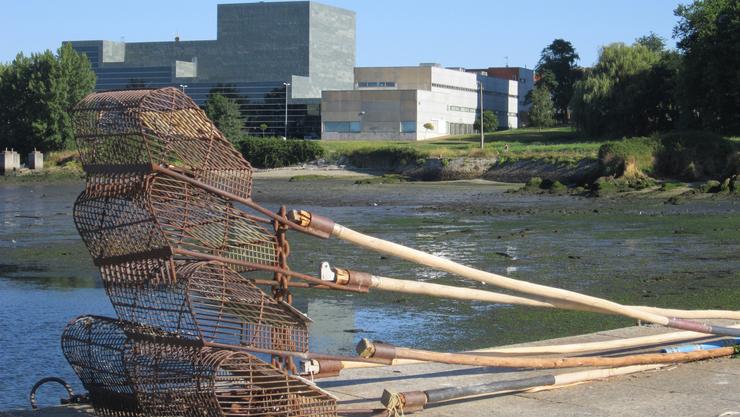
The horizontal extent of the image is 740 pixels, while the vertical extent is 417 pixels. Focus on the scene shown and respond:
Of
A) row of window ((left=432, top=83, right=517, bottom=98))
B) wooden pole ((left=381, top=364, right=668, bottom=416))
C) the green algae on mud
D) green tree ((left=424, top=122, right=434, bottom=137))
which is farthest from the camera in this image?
row of window ((left=432, top=83, right=517, bottom=98))

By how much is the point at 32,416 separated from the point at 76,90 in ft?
281

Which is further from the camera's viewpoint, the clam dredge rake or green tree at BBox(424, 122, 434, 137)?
green tree at BBox(424, 122, 434, 137)

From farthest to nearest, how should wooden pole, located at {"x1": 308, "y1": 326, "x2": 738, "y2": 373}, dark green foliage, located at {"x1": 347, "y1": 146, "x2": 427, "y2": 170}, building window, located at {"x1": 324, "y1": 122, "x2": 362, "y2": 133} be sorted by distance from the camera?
building window, located at {"x1": 324, "y1": 122, "x2": 362, "y2": 133} < dark green foliage, located at {"x1": 347, "y1": 146, "x2": 427, "y2": 170} < wooden pole, located at {"x1": 308, "y1": 326, "x2": 738, "y2": 373}

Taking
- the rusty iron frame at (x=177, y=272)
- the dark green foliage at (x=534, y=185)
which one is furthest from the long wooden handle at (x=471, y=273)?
the dark green foliage at (x=534, y=185)

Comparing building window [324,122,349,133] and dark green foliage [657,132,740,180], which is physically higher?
building window [324,122,349,133]

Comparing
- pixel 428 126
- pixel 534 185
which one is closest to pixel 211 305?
pixel 534 185

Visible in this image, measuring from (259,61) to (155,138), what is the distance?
337ft

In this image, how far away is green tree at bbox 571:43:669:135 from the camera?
7469 cm

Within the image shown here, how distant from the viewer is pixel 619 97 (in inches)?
2938

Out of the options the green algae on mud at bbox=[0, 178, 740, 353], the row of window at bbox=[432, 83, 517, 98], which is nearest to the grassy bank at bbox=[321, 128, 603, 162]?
the row of window at bbox=[432, 83, 517, 98]

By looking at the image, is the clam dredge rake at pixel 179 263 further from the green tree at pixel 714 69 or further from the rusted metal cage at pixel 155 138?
the green tree at pixel 714 69

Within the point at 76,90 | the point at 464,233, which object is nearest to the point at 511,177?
the point at 464,233

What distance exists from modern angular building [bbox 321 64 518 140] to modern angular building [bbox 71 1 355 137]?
3544mm

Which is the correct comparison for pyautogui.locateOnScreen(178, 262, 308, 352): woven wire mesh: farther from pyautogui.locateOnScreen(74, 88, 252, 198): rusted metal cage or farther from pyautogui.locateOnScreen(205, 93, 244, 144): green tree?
pyautogui.locateOnScreen(205, 93, 244, 144): green tree
